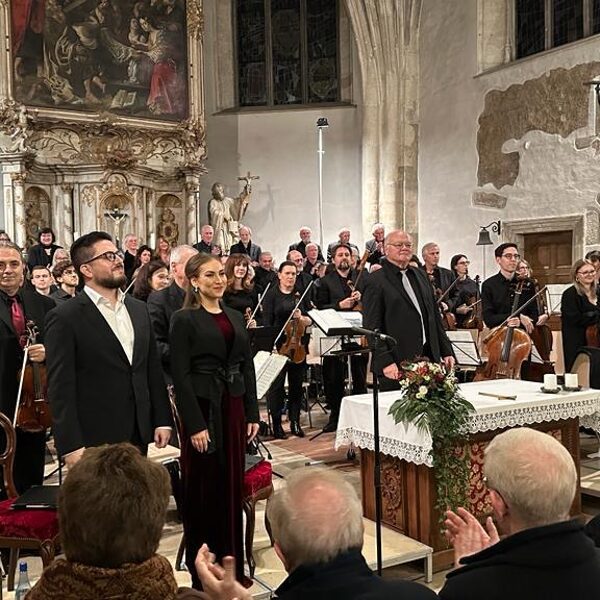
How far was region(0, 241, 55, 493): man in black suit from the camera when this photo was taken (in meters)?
4.29

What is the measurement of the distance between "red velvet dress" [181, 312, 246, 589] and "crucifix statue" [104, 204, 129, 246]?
10940 mm

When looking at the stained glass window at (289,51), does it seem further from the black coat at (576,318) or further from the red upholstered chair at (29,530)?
the red upholstered chair at (29,530)

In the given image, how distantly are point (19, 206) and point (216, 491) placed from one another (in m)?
11.0

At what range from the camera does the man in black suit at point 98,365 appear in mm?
3229

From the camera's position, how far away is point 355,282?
796cm

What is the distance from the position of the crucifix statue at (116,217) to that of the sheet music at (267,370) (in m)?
9.69

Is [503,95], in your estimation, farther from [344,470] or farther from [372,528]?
[372,528]

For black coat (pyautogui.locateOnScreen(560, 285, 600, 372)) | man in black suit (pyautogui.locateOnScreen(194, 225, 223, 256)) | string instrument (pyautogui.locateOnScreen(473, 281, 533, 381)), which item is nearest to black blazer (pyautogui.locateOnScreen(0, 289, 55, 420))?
string instrument (pyautogui.locateOnScreen(473, 281, 533, 381))

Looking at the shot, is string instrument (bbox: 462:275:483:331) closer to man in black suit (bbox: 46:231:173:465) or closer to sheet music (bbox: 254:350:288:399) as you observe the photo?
sheet music (bbox: 254:350:288:399)

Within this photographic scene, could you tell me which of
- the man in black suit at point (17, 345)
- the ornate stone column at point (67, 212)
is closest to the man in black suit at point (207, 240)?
the ornate stone column at point (67, 212)

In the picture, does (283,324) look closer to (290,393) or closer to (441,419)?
(290,393)

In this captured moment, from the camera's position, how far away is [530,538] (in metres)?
1.83

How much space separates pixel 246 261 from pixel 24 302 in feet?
8.14

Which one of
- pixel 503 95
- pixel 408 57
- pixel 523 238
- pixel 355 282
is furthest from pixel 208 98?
pixel 355 282
